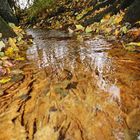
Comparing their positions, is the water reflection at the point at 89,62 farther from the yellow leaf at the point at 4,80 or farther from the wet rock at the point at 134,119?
the yellow leaf at the point at 4,80

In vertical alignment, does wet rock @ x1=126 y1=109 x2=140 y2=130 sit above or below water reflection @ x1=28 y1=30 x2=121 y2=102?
above


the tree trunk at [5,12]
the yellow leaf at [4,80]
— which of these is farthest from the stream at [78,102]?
the tree trunk at [5,12]

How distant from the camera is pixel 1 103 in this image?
266 cm

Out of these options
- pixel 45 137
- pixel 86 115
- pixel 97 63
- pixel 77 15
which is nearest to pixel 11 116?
pixel 45 137

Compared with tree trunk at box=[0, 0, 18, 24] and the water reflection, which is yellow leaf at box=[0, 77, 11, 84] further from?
tree trunk at box=[0, 0, 18, 24]

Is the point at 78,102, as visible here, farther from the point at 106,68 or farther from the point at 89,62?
the point at 89,62

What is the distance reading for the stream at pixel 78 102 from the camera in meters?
2.10

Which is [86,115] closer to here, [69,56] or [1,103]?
[1,103]

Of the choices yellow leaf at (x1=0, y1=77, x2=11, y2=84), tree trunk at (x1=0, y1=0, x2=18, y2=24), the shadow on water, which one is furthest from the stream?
tree trunk at (x1=0, y1=0, x2=18, y2=24)

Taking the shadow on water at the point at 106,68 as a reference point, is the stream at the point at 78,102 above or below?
above

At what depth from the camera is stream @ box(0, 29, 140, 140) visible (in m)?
2.10

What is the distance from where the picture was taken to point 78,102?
2592 millimetres

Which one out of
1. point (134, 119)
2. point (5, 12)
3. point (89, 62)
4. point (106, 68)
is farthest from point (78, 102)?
point (5, 12)

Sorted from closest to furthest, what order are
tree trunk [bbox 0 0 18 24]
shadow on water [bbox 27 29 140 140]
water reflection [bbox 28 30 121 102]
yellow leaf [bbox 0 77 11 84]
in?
shadow on water [bbox 27 29 140 140], water reflection [bbox 28 30 121 102], yellow leaf [bbox 0 77 11 84], tree trunk [bbox 0 0 18 24]
